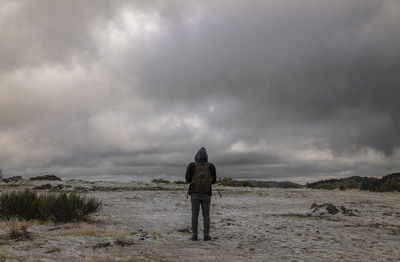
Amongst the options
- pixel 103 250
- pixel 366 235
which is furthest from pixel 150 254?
pixel 366 235

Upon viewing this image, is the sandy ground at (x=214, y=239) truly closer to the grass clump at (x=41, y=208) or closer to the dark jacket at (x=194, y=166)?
the grass clump at (x=41, y=208)

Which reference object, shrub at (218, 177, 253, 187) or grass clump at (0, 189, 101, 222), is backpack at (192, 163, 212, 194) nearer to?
grass clump at (0, 189, 101, 222)

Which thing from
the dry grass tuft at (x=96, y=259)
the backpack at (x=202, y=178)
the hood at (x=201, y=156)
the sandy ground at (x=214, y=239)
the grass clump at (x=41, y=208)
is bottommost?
the sandy ground at (x=214, y=239)

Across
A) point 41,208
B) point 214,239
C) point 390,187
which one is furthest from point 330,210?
point 390,187

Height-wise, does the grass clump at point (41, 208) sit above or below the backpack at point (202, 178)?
below

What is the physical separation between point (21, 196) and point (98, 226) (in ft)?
9.52

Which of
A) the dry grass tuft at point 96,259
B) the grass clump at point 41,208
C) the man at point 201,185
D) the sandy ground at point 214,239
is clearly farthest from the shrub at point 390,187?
the dry grass tuft at point 96,259

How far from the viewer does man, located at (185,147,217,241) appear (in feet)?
29.3

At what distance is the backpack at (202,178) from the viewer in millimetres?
8969

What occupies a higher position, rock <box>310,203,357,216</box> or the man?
the man


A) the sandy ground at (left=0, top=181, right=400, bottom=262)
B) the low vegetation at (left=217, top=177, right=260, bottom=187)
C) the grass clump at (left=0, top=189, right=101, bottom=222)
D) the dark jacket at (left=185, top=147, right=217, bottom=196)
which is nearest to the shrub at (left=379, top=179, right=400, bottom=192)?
the low vegetation at (left=217, top=177, right=260, bottom=187)

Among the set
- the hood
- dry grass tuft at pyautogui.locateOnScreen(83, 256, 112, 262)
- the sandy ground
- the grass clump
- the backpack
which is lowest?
the sandy ground

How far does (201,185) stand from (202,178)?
193 millimetres

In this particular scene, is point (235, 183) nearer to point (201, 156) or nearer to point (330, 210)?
point (330, 210)
